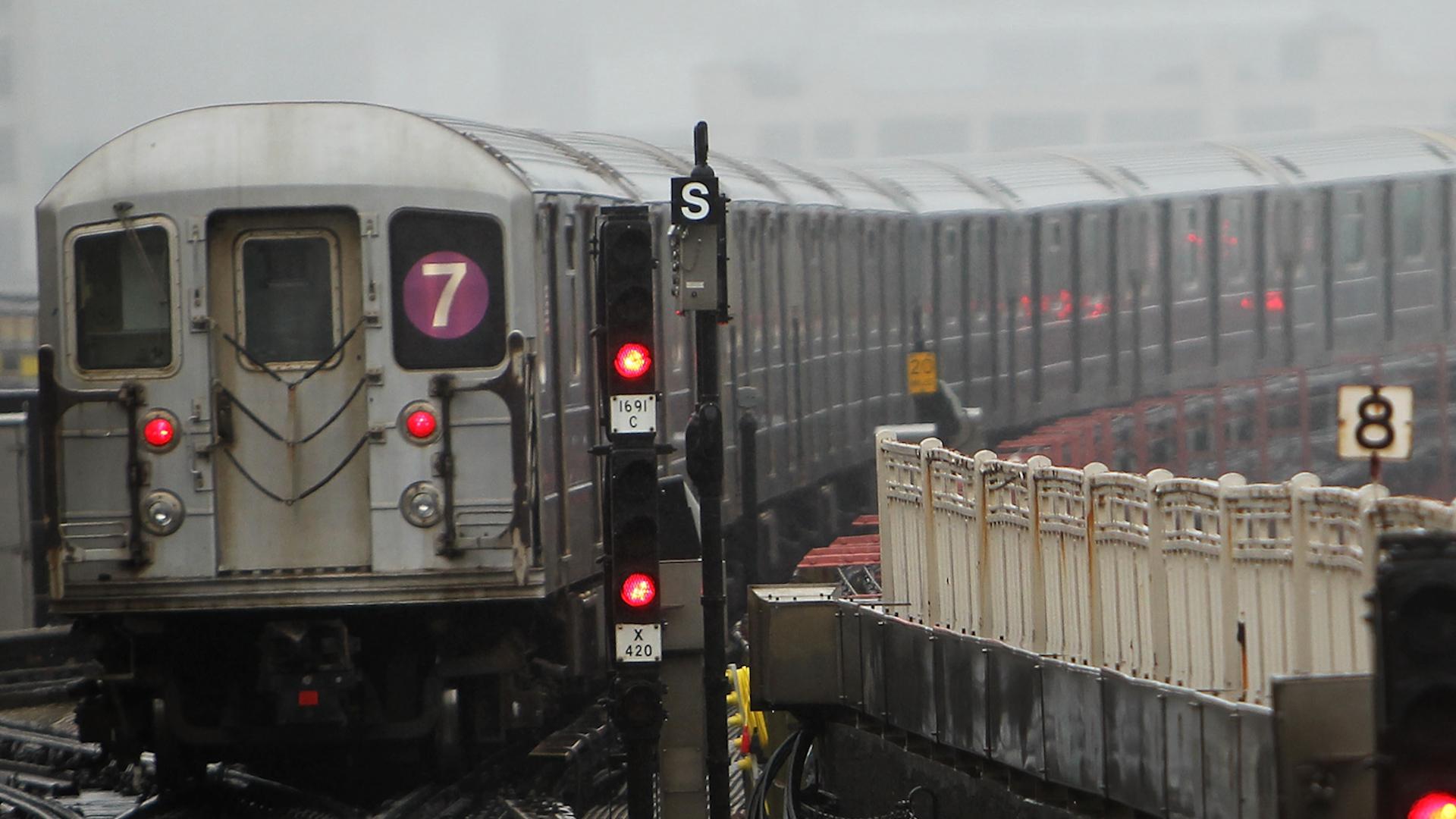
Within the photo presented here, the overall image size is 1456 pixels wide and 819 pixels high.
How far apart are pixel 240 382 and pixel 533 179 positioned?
1881mm

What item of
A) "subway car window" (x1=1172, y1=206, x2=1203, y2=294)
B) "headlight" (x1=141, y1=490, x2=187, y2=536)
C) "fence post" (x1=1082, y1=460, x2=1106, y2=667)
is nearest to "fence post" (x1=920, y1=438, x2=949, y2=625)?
"fence post" (x1=1082, y1=460, x2=1106, y2=667)

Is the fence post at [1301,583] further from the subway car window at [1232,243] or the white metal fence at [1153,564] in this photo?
the subway car window at [1232,243]

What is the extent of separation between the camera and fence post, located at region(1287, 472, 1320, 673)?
21.4 ft

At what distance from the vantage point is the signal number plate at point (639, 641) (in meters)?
8.20

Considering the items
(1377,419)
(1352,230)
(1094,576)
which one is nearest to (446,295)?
(1094,576)

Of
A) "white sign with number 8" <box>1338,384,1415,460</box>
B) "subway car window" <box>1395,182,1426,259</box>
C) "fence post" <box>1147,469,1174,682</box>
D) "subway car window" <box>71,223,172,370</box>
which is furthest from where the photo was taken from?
"subway car window" <box>1395,182,1426,259</box>

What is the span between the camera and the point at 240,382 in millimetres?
10016

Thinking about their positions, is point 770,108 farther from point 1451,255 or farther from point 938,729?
point 938,729

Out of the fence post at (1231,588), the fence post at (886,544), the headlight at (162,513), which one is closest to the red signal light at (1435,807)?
the fence post at (1231,588)

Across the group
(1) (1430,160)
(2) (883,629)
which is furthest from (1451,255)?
(2) (883,629)

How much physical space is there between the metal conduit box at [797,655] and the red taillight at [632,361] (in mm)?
2259

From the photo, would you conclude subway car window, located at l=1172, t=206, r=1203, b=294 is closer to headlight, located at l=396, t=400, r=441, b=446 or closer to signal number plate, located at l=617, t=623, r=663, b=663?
headlight, located at l=396, t=400, r=441, b=446

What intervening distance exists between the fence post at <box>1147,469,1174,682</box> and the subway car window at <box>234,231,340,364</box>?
4.63 metres

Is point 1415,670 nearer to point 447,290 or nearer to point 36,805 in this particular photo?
point 447,290
